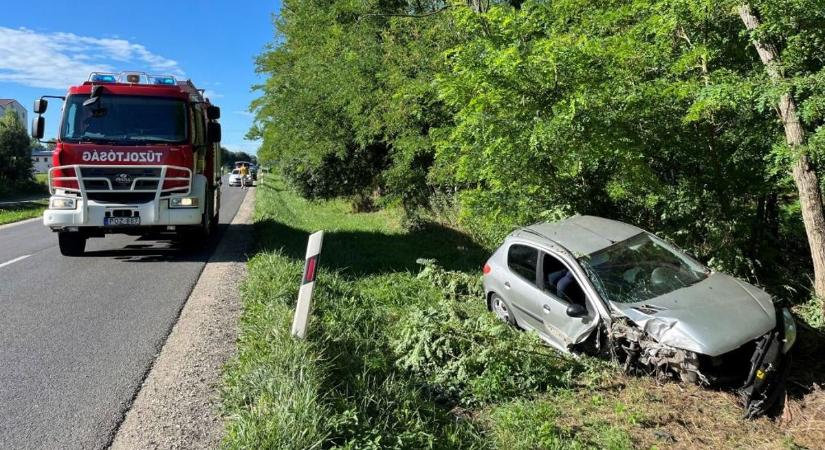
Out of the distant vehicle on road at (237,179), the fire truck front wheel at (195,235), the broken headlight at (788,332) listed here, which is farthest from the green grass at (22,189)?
the broken headlight at (788,332)

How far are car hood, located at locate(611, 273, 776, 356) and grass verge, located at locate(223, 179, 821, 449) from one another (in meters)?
0.49

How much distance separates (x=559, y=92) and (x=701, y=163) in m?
2.34

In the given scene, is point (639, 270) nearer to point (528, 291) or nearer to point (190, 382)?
point (528, 291)

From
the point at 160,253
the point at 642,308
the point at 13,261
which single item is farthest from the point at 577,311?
the point at 13,261

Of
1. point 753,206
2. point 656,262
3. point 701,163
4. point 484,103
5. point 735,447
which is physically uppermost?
point 484,103

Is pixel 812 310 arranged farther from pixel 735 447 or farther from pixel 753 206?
pixel 735 447

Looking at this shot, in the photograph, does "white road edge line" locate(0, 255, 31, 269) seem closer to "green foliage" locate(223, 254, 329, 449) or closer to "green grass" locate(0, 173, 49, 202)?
"green foliage" locate(223, 254, 329, 449)

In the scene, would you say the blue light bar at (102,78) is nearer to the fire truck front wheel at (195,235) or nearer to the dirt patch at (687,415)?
the fire truck front wheel at (195,235)

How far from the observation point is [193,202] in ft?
31.4

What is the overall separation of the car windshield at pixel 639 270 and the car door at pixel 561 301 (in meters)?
0.23

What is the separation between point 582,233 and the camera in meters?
6.34

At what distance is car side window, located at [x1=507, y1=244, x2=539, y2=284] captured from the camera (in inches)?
250

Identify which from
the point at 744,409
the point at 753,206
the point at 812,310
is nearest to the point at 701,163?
the point at 753,206

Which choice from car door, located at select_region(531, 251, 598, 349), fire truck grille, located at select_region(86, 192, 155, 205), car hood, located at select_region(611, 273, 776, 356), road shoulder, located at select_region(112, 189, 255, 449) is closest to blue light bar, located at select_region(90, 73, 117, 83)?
fire truck grille, located at select_region(86, 192, 155, 205)
